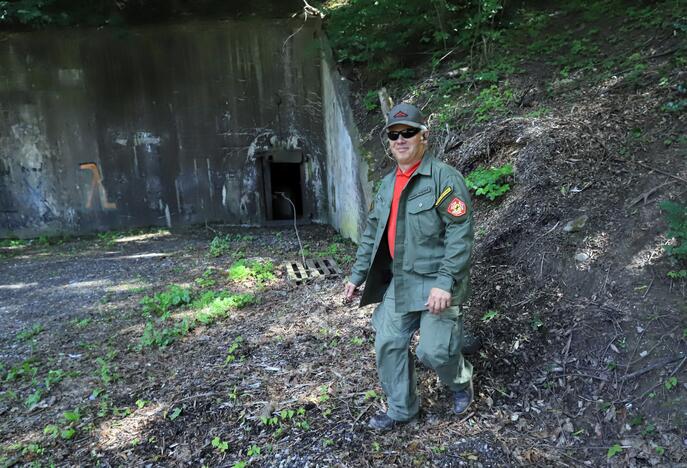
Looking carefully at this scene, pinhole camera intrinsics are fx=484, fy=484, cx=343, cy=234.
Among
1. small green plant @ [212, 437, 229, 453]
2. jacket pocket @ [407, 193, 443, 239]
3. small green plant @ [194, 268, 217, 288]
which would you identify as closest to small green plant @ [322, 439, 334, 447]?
small green plant @ [212, 437, 229, 453]

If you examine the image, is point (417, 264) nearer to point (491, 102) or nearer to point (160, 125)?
point (491, 102)

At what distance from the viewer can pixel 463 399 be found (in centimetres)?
286

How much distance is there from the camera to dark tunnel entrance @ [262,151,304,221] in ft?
34.7

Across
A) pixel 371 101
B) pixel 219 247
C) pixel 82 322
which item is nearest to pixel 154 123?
pixel 219 247

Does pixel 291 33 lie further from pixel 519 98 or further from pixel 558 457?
pixel 558 457

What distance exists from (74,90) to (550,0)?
9.30 meters

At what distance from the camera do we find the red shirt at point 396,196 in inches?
104

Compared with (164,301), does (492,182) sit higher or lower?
higher

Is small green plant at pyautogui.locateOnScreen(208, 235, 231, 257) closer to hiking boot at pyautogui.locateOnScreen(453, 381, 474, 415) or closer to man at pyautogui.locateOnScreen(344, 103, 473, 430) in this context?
man at pyautogui.locateOnScreen(344, 103, 473, 430)

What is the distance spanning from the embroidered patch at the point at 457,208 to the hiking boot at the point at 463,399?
1.09 meters

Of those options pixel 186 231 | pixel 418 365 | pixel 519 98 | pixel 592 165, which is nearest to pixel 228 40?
pixel 186 231

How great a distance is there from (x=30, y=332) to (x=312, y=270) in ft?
10.4

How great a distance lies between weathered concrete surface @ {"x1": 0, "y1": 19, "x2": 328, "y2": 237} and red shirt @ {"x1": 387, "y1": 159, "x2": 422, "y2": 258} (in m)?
7.97

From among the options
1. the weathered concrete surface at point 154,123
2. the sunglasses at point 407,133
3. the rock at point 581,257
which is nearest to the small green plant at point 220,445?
the sunglasses at point 407,133
